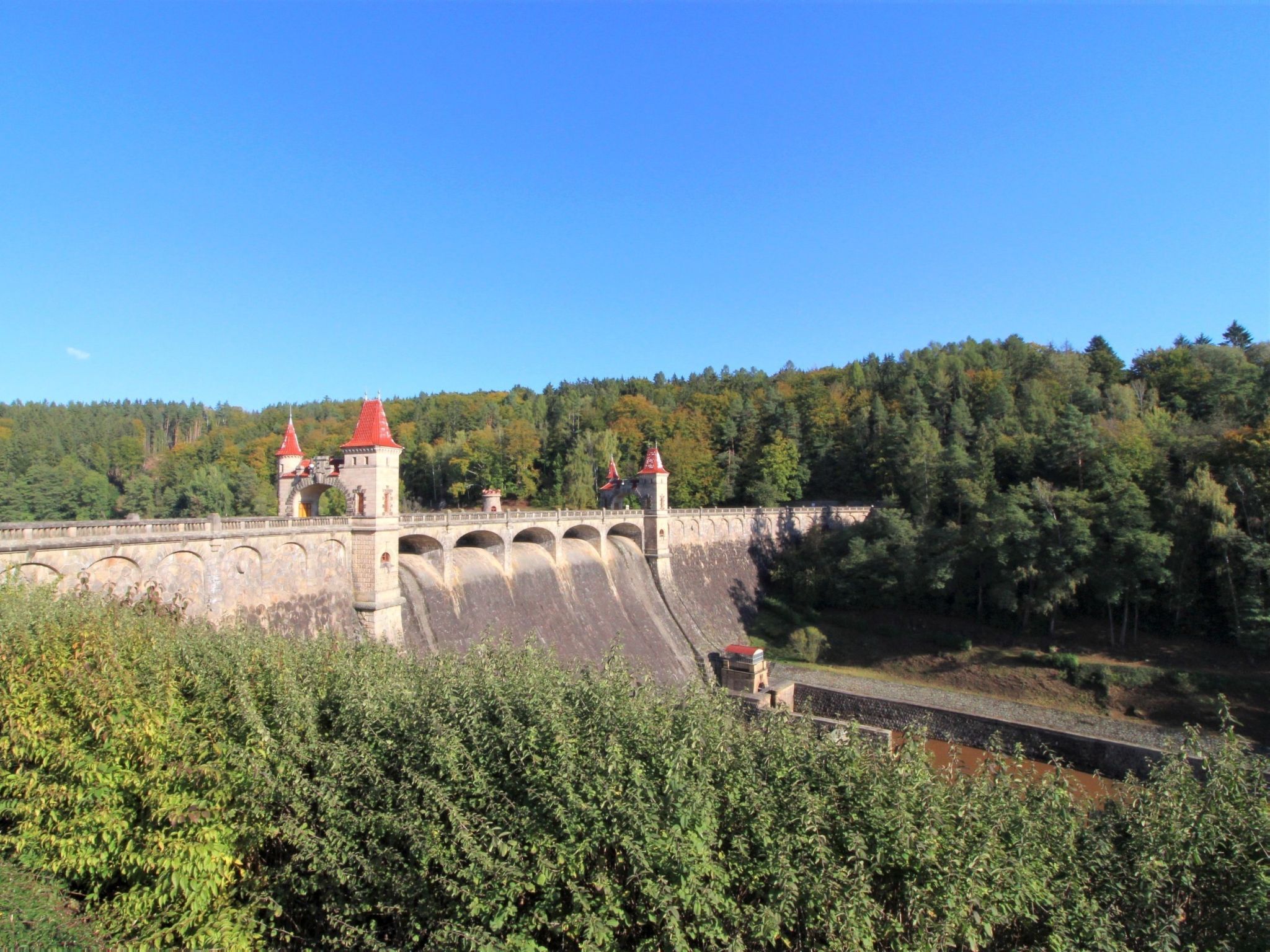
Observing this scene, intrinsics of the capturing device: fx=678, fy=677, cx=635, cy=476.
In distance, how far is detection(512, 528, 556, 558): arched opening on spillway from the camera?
34312 mm

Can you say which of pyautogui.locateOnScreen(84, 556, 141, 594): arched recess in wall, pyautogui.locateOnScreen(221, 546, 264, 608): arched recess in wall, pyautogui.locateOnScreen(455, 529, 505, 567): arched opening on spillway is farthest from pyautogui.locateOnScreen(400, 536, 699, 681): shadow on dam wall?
→ pyautogui.locateOnScreen(84, 556, 141, 594): arched recess in wall

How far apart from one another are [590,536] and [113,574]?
943 inches

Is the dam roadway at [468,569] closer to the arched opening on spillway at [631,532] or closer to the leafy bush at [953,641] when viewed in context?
the arched opening on spillway at [631,532]

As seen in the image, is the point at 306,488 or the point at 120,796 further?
the point at 306,488

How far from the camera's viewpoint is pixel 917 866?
780 cm

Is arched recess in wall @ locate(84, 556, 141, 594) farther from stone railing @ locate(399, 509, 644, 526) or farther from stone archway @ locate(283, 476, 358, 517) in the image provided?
stone railing @ locate(399, 509, 644, 526)

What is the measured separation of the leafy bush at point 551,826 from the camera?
7648 mm

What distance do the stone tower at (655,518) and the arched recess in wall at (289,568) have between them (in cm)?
2177

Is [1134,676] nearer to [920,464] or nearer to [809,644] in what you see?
[809,644]

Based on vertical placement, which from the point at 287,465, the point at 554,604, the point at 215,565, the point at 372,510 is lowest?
the point at 554,604

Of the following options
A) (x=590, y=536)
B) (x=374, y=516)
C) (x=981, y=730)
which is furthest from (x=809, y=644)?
(x=374, y=516)

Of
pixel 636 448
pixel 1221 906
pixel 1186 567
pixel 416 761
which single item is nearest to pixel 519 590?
pixel 416 761

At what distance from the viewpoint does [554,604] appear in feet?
105

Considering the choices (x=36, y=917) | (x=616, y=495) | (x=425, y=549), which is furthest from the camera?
(x=616, y=495)
